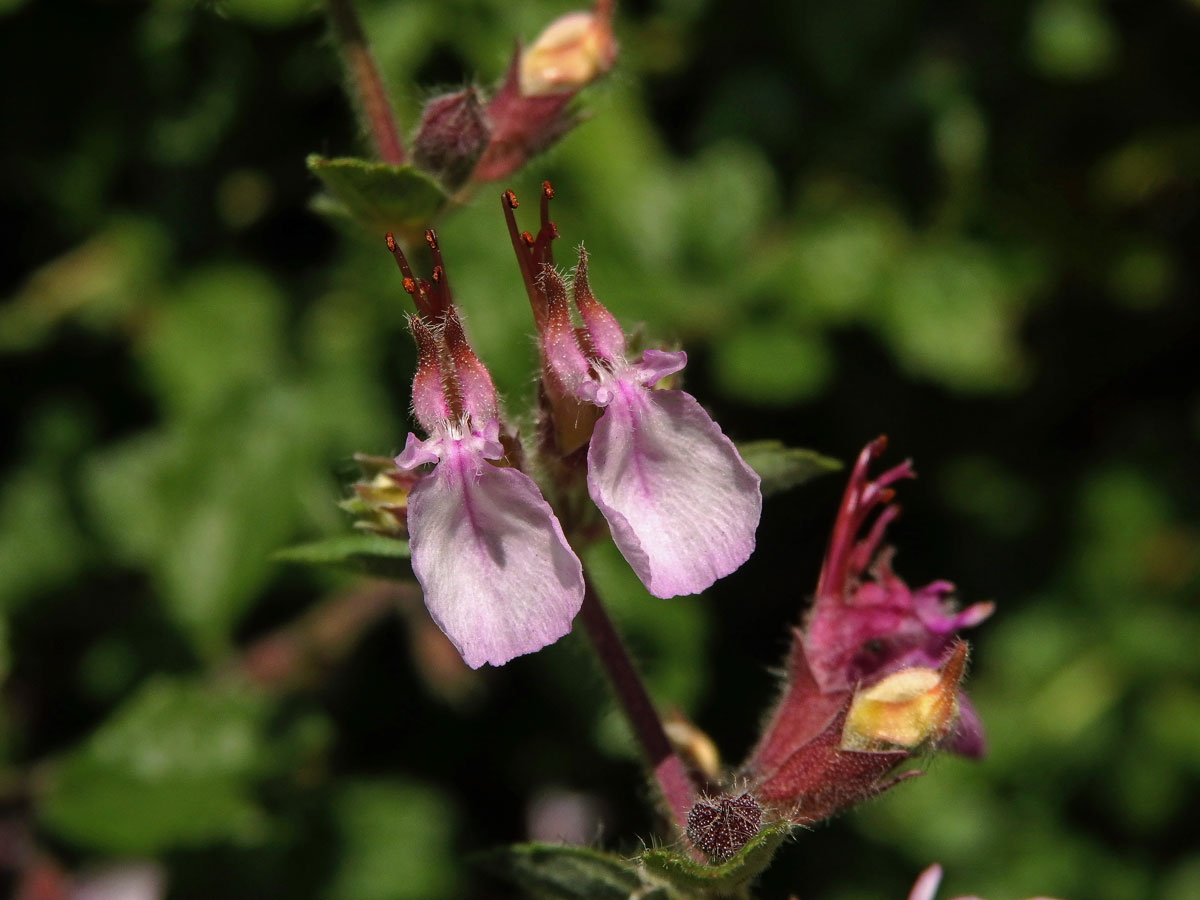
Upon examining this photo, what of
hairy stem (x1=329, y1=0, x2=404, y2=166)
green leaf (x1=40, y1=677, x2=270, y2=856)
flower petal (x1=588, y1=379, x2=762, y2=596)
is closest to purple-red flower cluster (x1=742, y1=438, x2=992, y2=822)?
flower petal (x1=588, y1=379, x2=762, y2=596)

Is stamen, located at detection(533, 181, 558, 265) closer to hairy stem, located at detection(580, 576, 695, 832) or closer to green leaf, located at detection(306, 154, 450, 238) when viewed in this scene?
green leaf, located at detection(306, 154, 450, 238)

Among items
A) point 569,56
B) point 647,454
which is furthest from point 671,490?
point 569,56

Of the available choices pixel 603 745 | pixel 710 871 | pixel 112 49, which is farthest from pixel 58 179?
pixel 710 871

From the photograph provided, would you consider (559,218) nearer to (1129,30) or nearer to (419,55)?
(419,55)

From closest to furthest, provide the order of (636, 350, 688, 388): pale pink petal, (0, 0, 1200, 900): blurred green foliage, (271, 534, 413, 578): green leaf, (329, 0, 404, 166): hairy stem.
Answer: (636, 350, 688, 388): pale pink petal → (271, 534, 413, 578): green leaf → (329, 0, 404, 166): hairy stem → (0, 0, 1200, 900): blurred green foliage

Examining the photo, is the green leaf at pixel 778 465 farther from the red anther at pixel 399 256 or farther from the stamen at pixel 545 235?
the red anther at pixel 399 256

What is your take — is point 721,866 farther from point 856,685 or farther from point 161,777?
point 161,777
